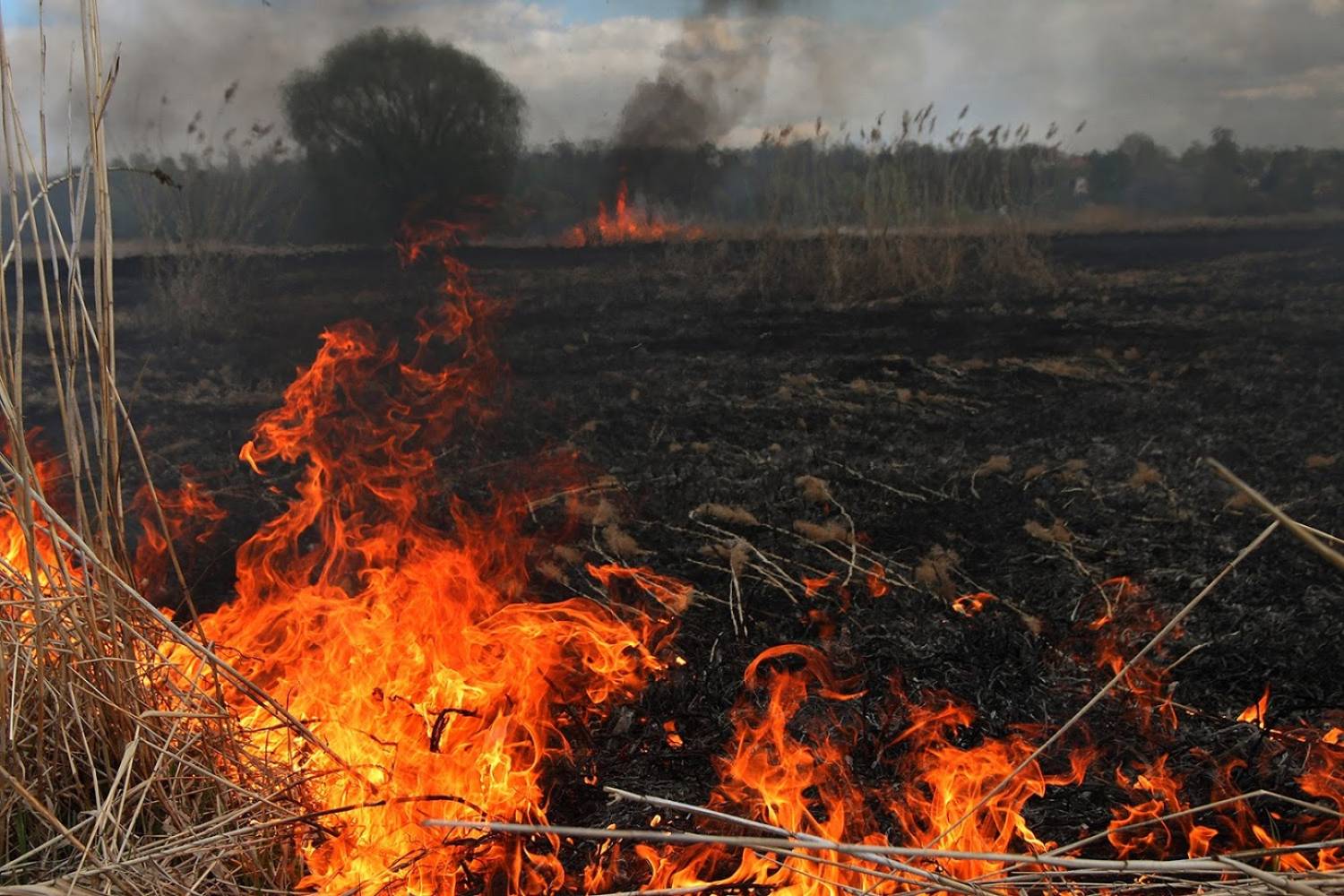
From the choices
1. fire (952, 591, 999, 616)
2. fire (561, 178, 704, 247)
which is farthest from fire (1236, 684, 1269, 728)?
fire (561, 178, 704, 247)

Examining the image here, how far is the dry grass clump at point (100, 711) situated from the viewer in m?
1.42

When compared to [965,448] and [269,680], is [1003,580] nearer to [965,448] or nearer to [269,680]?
[965,448]

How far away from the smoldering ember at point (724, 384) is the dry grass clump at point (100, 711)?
0.47m

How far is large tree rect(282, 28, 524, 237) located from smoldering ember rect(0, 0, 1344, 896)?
0.6 inches

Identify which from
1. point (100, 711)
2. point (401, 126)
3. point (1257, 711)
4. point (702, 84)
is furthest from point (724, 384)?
point (100, 711)

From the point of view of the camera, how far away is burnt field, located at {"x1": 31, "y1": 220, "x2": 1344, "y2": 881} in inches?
102

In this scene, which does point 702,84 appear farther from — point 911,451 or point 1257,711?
point 1257,711

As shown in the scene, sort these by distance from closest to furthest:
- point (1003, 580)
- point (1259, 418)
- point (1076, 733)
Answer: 1. point (1076, 733)
2. point (1003, 580)
3. point (1259, 418)

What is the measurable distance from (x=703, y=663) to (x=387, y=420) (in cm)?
Result: 187

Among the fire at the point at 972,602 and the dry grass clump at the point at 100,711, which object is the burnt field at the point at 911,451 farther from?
the dry grass clump at the point at 100,711

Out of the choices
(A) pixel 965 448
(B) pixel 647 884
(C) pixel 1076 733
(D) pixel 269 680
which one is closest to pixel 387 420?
(D) pixel 269 680

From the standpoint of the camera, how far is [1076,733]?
7.13 ft

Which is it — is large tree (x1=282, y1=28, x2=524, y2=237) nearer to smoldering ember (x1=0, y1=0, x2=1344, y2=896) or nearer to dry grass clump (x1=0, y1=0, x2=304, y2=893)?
smoldering ember (x1=0, y1=0, x2=1344, y2=896)

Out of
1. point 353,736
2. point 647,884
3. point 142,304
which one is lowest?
point 647,884
